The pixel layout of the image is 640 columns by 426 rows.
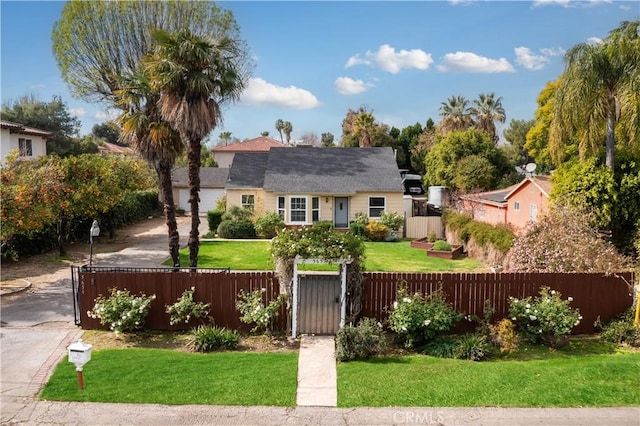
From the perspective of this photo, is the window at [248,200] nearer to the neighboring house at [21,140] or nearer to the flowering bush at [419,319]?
the neighboring house at [21,140]

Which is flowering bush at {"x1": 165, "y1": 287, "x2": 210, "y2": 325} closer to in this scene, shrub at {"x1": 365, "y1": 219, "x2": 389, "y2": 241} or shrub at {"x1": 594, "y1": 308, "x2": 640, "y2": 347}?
shrub at {"x1": 594, "y1": 308, "x2": 640, "y2": 347}

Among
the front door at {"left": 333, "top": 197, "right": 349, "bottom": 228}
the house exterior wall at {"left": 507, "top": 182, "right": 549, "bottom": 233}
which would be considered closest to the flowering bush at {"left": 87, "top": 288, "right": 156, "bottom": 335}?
the house exterior wall at {"left": 507, "top": 182, "right": 549, "bottom": 233}

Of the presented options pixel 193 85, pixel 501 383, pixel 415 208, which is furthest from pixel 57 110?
pixel 501 383

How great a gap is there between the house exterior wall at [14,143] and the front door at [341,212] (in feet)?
67.6

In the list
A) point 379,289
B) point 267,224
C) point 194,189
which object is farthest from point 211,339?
point 267,224

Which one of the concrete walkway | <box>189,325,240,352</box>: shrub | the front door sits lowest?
the concrete walkway

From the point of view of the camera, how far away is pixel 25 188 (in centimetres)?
1560

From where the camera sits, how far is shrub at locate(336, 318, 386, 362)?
976 centimetres

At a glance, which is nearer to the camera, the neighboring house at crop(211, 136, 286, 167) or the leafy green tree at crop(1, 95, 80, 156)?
the leafy green tree at crop(1, 95, 80, 156)

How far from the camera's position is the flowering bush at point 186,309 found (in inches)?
438

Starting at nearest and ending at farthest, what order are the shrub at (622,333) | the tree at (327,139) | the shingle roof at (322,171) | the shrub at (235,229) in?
the shrub at (622,333), the shrub at (235,229), the shingle roof at (322,171), the tree at (327,139)

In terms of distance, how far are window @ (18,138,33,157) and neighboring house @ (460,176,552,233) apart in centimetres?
3185

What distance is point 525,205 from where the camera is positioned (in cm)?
2231

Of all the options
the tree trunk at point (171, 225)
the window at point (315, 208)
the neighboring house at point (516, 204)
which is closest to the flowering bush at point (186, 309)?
the tree trunk at point (171, 225)
